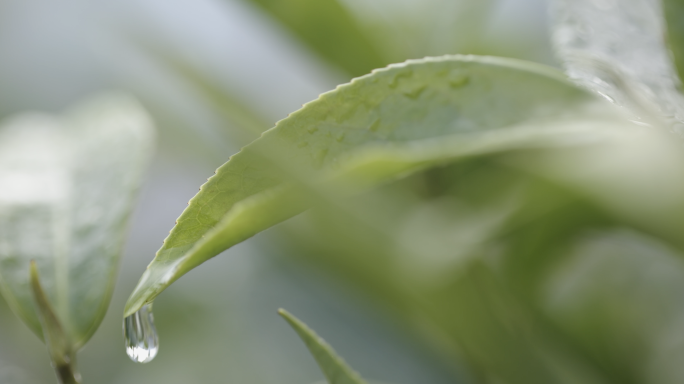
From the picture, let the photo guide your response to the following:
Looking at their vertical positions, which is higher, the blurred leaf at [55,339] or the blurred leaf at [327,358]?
the blurred leaf at [55,339]

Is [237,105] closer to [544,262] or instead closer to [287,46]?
[287,46]

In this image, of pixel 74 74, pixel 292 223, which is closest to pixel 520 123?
pixel 292 223

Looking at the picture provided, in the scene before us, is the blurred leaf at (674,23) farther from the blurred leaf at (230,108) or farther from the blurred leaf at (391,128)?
the blurred leaf at (230,108)

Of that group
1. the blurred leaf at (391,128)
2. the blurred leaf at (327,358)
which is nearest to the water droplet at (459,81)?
the blurred leaf at (391,128)

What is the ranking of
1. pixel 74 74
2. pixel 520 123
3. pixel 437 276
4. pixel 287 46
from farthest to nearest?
pixel 74 74
pixel 287 46
pixel 437 276
pixel 520 123

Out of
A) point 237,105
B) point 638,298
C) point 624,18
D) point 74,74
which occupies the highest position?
point 74,74

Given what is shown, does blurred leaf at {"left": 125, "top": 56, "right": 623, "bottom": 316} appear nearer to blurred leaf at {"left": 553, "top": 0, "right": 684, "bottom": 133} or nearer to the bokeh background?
blurred leaf at {"left": 553, "top": 0, "right": 684, "bottom": 133}

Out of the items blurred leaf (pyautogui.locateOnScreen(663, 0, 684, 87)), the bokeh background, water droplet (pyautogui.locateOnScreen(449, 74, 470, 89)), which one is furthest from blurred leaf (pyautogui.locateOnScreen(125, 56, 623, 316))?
the bokeh background
